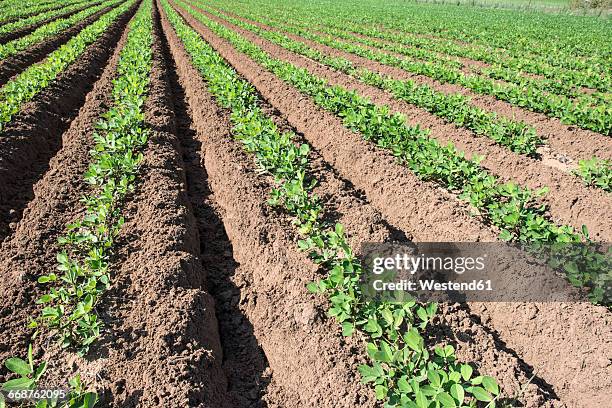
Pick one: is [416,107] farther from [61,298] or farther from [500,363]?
[61,298]

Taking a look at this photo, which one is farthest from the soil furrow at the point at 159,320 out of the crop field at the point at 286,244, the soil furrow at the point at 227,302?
the soil furrow at the point at 227,302

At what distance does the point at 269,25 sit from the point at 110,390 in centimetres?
2726

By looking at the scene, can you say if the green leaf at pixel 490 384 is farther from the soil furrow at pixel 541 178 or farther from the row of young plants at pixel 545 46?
the row of young plants at pixel 545 46

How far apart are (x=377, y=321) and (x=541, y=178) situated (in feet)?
16.3

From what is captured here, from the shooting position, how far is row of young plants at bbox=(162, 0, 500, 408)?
2.46 meters

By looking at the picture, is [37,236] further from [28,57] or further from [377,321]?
[28,57]

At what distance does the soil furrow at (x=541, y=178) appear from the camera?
220 inches

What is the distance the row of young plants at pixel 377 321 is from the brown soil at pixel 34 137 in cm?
359

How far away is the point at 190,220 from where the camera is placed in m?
5.07

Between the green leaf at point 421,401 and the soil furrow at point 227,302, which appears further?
the soil furrow at point 227,302

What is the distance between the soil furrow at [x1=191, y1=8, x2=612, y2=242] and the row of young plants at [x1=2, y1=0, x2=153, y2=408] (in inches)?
239

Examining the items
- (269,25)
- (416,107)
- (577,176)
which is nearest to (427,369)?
(577,176)

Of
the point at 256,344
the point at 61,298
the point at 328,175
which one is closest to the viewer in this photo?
the point at 61,298

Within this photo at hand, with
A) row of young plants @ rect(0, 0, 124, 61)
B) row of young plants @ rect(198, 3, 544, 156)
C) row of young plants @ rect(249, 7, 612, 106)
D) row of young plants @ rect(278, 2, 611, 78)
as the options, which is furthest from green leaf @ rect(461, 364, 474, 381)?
row of young plants @ rect(0, 0, 124, 61)
